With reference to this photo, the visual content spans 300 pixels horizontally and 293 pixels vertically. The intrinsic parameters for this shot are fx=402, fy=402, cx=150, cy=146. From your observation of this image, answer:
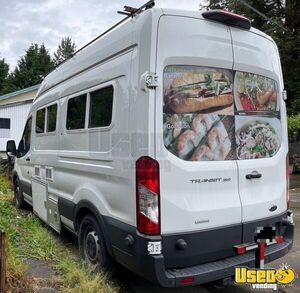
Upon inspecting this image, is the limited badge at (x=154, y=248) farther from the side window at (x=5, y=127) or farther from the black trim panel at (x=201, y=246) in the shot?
Answer: the side window at (x=5, y=127)

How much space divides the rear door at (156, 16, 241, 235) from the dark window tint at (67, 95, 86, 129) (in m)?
1.53

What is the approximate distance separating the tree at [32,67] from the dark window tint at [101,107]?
4539 cm

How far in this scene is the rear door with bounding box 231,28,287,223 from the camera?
416cm

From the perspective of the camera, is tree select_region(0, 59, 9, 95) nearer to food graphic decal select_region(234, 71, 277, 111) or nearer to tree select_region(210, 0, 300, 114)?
tree select_region(210, 0, 300, 114)

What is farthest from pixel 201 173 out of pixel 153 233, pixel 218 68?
pixel 218 68

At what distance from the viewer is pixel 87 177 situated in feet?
15.3

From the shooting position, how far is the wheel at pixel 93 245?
433cm

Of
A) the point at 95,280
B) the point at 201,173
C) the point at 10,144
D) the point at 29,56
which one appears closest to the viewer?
the point at 201,173

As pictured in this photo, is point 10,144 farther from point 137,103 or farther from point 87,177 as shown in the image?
point 137,103

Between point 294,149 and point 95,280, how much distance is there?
1621 cm

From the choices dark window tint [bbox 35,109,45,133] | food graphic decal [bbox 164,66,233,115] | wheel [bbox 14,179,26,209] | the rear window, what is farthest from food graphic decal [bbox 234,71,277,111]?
wheel [bbox 14,179,26,209]

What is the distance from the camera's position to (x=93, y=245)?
4.58 meters

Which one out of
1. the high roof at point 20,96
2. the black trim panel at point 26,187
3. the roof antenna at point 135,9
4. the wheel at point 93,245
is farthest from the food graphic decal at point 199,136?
the high roof at point 20,96

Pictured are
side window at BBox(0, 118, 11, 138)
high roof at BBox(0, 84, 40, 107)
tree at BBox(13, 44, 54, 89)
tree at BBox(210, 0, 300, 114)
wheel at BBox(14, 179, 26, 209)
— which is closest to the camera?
wheel at BBox(14, 179, 26, 209)
